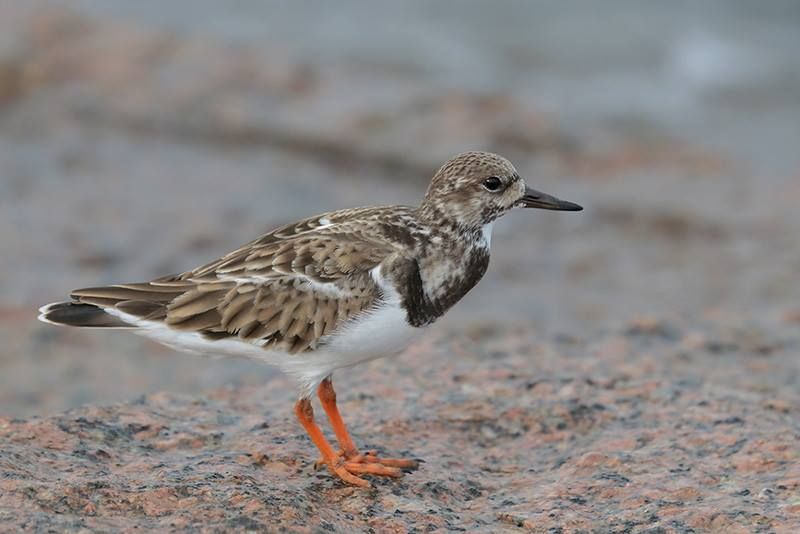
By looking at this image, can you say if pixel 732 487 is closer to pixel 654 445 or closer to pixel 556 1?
pixel 654 445

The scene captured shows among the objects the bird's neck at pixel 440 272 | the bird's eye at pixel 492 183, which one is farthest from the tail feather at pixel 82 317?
the bird's eye at pixel 492 183

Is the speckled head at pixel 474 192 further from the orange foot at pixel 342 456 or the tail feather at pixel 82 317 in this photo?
the tail feather at pixel 82 317

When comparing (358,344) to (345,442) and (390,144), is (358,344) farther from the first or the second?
(390,144)

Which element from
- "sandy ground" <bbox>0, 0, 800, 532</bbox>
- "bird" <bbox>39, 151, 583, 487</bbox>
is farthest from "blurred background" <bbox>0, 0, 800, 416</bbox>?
"bird" <bbox>39, 151, 583, 487</bbox>

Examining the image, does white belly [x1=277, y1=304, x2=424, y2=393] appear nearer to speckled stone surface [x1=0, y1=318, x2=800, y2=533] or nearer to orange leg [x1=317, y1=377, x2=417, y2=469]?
orange leg [x1=317, y1=377, x2=417, y2=469]

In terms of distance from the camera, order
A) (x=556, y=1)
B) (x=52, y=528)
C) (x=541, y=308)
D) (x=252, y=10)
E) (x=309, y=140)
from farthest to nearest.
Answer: (x=556, y=1)
(x=252, y=10)
(x=309, y=140)
(x=541, y=308)
(x=52, y=528)

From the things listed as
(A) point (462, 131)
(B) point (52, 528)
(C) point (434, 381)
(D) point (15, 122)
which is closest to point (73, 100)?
(D) point (15, 122)

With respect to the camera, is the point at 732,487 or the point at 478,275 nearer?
the point at 732,487

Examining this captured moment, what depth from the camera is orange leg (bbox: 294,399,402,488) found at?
4695 millimetres

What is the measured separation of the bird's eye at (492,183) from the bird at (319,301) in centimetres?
19

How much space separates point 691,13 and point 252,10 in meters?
6.04

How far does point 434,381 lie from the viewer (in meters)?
6.18

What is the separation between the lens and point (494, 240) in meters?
10.6

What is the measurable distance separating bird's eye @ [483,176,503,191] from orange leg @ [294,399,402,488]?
49.2 inches
